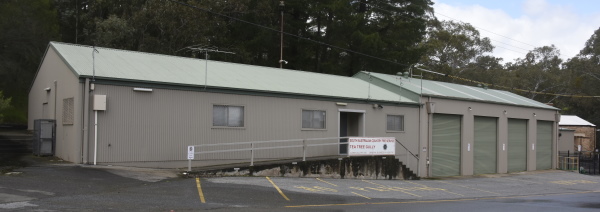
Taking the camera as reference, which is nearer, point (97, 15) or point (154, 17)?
point (154, 17)

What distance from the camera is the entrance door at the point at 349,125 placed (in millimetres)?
27173

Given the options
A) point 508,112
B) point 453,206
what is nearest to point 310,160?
point 453,206

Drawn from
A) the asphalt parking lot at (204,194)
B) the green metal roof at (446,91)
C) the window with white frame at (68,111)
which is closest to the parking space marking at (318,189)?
the asphalt parking lot at (204,194)

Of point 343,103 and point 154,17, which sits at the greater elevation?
point 154,17

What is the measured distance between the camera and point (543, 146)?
39469mm

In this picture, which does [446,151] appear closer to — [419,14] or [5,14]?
[419,14]

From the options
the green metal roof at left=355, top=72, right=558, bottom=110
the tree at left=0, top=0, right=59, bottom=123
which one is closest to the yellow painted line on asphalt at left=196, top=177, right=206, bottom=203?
the green metal roof at left=355, top=72, right=558, bottom=110

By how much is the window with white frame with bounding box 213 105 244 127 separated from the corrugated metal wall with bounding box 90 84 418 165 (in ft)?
0.55

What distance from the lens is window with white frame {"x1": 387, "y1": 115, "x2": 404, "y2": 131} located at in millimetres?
28562

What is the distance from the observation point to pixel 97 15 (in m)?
43.9

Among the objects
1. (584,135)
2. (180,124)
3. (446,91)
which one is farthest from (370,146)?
(584,135)

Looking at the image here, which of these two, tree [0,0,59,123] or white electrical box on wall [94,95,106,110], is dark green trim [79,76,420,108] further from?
tree [0,0,59,123]

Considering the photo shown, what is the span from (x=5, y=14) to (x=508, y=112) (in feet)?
105

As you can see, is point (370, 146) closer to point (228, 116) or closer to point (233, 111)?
point (233, 111)
